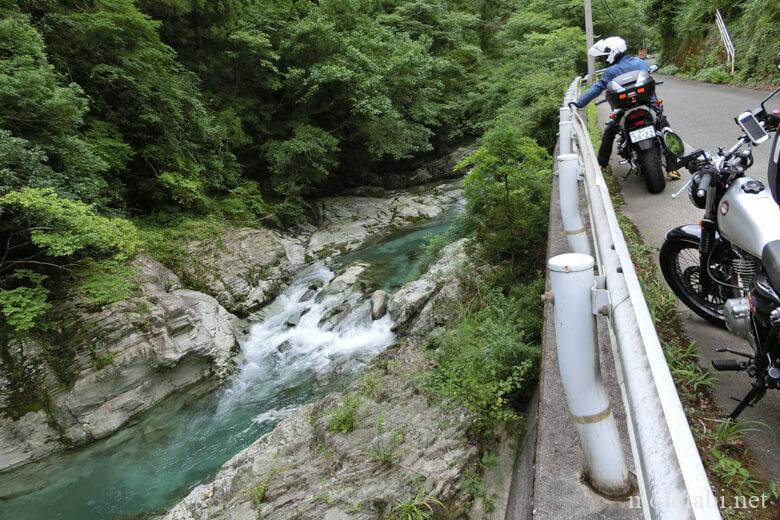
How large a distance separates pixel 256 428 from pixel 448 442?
4.03 m

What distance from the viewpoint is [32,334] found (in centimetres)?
707

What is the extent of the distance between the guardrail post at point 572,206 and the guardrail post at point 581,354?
1.76 metres

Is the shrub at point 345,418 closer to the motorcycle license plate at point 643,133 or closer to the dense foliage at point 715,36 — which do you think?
the motorcycle license plate at point 643,133

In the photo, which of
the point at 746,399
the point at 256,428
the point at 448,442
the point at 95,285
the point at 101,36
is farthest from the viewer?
the point at 101,36

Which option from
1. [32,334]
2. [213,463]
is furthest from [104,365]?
[213,463]

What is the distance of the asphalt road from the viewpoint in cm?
241

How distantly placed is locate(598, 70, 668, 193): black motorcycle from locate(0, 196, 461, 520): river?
198 inches

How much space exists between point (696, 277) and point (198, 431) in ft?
23.3

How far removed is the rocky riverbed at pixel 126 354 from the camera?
672 centimetres

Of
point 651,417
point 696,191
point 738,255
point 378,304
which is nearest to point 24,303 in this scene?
point 378,304

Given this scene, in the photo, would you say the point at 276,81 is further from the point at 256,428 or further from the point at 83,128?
the point at 256,428

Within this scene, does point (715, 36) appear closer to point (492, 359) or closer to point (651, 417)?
point (492, 359)

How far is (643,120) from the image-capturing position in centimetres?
590

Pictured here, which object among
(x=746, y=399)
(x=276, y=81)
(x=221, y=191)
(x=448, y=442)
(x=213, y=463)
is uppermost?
(x=276, y=81)
